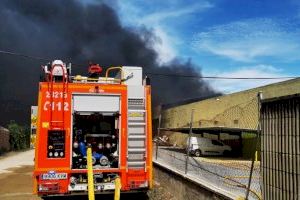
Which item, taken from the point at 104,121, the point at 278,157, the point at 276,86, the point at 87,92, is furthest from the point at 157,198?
the point at 276,86

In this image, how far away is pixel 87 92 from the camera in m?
12.1

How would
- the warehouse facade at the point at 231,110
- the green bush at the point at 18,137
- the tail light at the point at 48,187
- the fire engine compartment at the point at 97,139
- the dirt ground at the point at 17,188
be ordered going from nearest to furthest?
the tail light at the point at 48,187 < the fire engine compartment at the point at 97,139 < the dirt ground at the point at 17,188 < the warehouse facade at the point at 231,110 < the green bush at the point at 18,137

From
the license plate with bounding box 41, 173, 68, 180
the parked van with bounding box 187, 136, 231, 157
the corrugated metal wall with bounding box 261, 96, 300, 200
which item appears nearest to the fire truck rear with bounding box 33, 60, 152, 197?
the license plate with bounding box 41, 173, 68, 180

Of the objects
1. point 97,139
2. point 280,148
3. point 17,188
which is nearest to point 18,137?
point 17,188

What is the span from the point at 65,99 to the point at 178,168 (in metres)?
4.72

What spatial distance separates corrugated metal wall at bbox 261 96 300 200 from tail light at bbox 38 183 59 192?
21.5 ft

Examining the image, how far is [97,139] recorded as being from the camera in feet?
A: 42.7

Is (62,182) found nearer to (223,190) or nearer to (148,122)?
(148,122)

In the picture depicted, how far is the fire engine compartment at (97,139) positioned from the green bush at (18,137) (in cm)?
4617

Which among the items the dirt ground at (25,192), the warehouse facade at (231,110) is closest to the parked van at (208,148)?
the warehouse facade at (231,110)

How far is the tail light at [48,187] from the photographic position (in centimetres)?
1161

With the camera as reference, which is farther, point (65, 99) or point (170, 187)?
point (170, 187)

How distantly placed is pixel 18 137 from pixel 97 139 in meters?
49.2

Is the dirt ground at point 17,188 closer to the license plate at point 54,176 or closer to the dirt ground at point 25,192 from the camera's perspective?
the dirt ground at point 25,192
